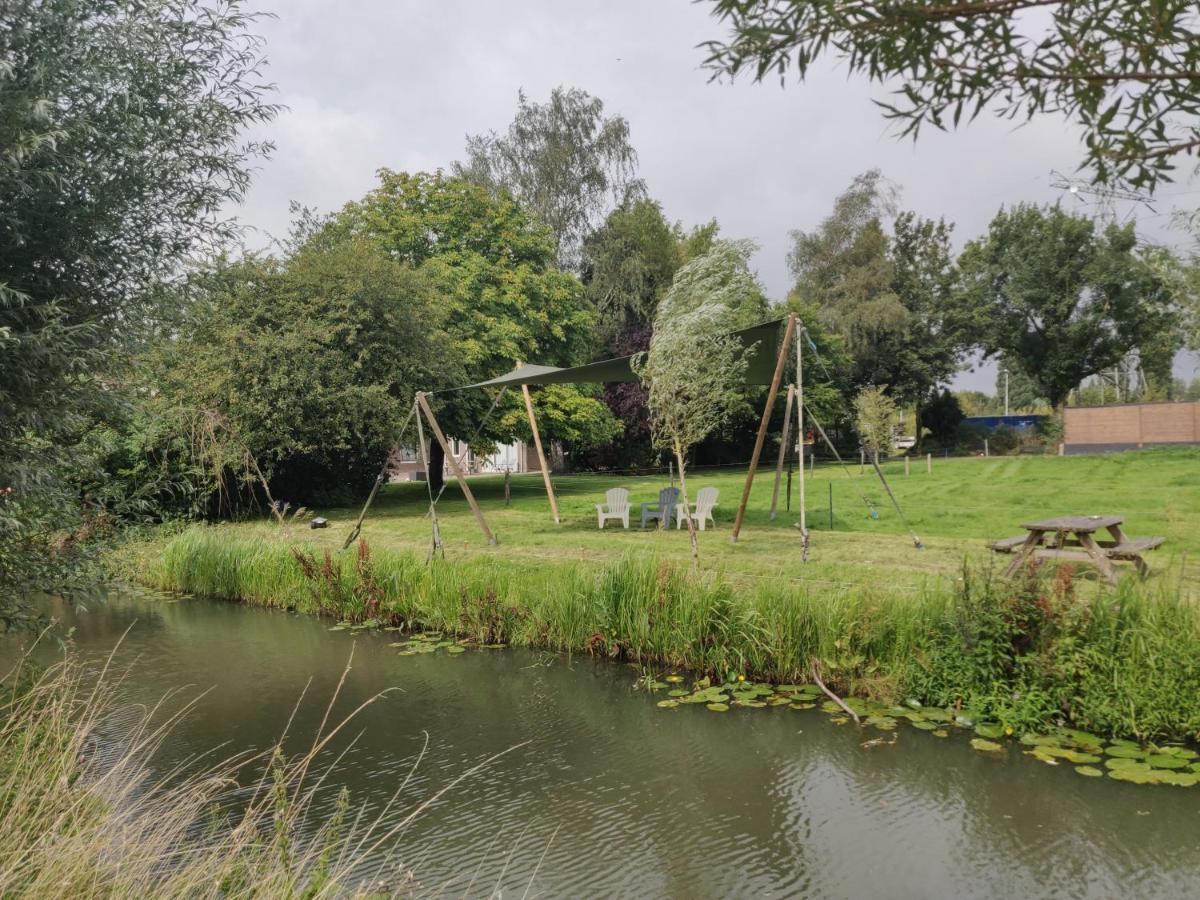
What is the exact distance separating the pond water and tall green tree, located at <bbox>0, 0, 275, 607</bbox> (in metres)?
2.67

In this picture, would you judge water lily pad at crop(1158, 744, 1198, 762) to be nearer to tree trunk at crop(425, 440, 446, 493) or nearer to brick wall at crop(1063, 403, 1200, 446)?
tree trunk at crop(425, 440, 446, 493)

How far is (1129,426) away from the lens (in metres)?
31.2

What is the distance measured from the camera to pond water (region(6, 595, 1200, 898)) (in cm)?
425

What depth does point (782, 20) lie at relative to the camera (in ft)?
6.96

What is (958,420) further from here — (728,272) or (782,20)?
(782,20)

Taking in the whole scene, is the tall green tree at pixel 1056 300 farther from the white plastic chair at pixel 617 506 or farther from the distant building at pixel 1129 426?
the white plastic chair at pixel 617 506

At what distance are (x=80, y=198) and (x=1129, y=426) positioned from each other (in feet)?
113

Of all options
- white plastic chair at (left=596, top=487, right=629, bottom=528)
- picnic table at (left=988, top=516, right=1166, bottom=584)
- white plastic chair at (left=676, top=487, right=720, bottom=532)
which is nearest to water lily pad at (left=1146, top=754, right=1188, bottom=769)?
picnic table at (left=988, top=516, right=1166, bottom=584)

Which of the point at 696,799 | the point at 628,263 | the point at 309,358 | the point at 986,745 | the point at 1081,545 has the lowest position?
the point at 696,799

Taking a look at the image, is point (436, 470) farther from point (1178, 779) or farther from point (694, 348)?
point (1178, 779)

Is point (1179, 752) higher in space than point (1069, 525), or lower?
lower

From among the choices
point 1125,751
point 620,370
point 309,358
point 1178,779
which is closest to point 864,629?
point 1125,751

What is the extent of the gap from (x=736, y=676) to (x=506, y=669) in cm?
223

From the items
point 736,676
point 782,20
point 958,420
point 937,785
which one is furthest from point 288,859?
point 958,420
